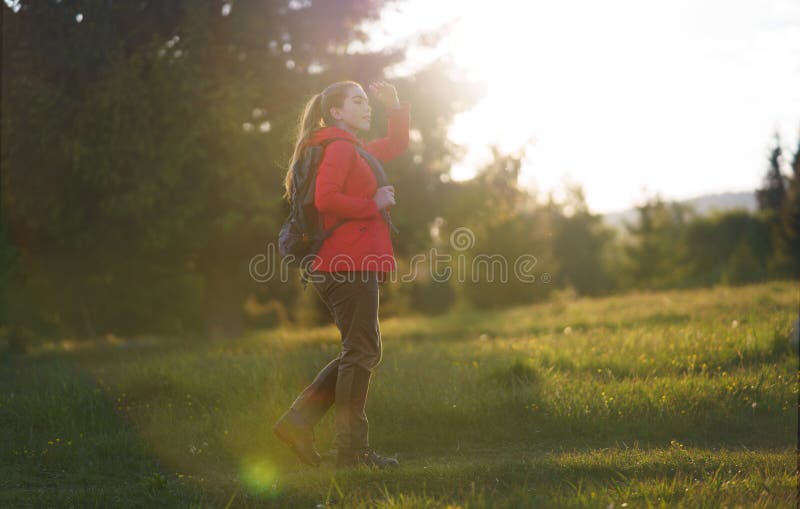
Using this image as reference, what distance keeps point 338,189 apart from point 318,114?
30.6 inches

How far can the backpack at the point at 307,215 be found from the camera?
4512 millimetres

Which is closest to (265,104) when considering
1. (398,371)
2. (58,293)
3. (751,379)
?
(58,293)

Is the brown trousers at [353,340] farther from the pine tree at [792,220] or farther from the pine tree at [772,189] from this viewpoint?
the pine tree at [772,189]

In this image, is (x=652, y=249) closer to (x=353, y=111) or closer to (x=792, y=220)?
(x=792, y=220)

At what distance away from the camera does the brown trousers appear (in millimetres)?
4441

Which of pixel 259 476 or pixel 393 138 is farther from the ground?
pixel 393 138

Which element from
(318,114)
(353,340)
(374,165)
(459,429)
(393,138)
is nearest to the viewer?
(353,340)

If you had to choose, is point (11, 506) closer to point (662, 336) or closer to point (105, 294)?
point (662, 336)

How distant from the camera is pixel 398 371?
6855 millimetres

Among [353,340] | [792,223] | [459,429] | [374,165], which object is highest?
[374,165]

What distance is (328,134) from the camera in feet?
14.9

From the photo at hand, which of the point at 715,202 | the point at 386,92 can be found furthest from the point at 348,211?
the point at 715,202

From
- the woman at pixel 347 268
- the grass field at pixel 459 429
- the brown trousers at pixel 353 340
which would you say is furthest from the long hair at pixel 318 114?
the grass field at pixel 459 429

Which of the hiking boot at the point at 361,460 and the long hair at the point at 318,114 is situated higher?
the long hair at the point at 318,114
